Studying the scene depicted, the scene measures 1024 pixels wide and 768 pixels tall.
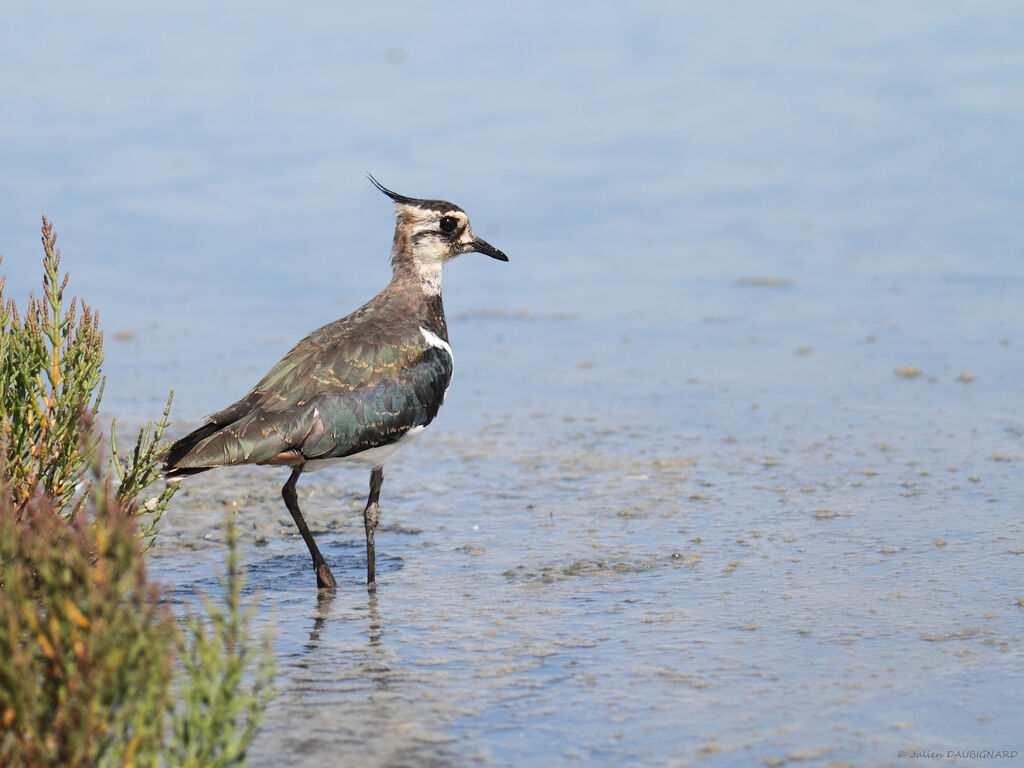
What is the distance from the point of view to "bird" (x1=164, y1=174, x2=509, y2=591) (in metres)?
7.79

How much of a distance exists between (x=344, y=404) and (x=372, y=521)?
760 mm

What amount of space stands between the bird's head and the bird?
160 mm

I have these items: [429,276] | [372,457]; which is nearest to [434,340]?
[429,276]

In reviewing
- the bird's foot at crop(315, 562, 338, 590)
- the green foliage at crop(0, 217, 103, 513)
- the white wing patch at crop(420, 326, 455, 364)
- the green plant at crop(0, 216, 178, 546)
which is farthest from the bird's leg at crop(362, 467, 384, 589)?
the green foliage at crop(0, 217, 103, 513)

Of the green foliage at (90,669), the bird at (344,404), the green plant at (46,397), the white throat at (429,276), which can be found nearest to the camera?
Result: the green foliage at (90,669)

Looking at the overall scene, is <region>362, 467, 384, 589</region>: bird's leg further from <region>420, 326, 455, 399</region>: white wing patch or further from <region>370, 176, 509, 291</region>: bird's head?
<region>370, 176, 509, 291</region>: bird's head

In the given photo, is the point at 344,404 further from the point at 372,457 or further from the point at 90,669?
the point at 90,669

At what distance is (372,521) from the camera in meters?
8.41

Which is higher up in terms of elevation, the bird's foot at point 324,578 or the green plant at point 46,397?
the green plant at point 46,397

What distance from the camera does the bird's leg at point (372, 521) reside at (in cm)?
816

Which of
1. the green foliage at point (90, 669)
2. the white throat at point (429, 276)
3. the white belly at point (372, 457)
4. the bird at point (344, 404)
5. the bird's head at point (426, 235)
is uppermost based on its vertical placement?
the bird's head at point (426, 235)

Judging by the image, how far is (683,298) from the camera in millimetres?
14883

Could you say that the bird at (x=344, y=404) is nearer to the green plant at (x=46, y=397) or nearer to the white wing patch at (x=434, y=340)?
the white wing patch at (x=434, y=340)

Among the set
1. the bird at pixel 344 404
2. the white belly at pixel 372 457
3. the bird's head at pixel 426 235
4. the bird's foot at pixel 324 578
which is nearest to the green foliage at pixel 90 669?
the bird at pixel 344 404
